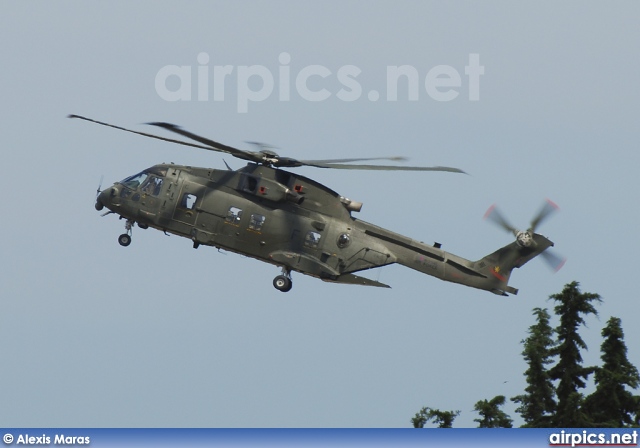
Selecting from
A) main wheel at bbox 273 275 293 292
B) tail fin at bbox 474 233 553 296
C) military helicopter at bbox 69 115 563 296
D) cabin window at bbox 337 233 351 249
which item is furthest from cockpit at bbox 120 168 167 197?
tail fin at bbox 474 233 553 296

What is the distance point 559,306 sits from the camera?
3386 inches

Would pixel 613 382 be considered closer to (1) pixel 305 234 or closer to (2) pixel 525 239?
(2) pixel 525 239

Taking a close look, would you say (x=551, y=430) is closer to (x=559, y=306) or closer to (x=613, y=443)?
(x=613, y=443)

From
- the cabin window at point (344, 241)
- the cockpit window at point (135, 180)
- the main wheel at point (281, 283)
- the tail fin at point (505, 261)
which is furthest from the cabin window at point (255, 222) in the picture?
the tail fin at point (505, 261)

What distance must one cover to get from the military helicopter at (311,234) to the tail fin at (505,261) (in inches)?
1.8

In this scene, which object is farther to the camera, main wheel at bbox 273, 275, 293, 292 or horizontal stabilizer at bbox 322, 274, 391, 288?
main wheel at bbox 273, 275, 293, 292

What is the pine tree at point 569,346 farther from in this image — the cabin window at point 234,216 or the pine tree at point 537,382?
the cabin window at point 234,216

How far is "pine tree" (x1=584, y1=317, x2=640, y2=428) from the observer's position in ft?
273

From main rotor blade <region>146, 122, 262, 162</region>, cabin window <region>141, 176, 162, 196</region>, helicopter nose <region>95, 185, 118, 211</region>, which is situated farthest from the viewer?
helicopter nose <region>95, 185, 118, 211</region>

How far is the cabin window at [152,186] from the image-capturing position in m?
79.1

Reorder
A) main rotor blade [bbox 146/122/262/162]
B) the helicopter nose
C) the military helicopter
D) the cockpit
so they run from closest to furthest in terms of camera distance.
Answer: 1. main rotor blade [bbox 146/122/262/162]
2. the military helicopter
3. the cockpit
4. the helicopter nose

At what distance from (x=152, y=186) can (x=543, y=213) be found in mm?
18720

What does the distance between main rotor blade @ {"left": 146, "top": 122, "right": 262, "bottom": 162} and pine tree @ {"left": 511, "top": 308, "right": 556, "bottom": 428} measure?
766 inches

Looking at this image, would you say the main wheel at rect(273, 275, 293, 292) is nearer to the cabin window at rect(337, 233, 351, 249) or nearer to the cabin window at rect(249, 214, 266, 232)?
the cabin window at rect(249, 214, 266, 232)
